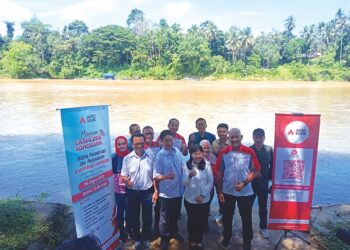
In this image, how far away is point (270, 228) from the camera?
414 centimetres

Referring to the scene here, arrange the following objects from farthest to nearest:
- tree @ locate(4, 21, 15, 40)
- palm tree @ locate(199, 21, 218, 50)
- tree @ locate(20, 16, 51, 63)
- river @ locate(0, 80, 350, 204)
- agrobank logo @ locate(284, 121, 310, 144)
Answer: tree @ locate(4, 21, 15, 40) < palm tree @ locate(199, 21, 218, 50) < tree @ locate(20, 16, 51, 63) < river @ locate(0, 80, 350, 204) < agrobank logo @ locate(284, 121, 310, 144)

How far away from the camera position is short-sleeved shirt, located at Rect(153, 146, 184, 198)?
3.84 metres

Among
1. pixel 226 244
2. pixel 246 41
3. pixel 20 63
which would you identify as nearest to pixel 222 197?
pixel 226 244

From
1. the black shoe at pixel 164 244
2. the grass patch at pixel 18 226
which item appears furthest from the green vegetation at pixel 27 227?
the black shoe at pixel 164 244

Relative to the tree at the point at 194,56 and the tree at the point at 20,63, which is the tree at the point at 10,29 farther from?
the tree at the point at 194,56

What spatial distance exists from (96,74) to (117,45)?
280 inches

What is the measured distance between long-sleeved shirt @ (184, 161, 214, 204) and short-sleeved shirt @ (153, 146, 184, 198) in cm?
11

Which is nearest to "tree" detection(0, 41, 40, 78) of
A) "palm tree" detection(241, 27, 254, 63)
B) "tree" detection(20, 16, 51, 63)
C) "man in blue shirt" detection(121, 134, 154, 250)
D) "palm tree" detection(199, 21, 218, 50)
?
"tree" detection(20, 16, 51, 63)

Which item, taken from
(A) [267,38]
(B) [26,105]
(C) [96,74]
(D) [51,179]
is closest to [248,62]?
(A) [267,38]

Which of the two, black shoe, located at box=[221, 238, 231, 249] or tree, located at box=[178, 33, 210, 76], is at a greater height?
tree, located at box=[178, 33, 210, 76]

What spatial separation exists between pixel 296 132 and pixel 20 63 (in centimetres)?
6131

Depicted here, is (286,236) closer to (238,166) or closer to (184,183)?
(238,166)

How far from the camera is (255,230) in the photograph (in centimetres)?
452

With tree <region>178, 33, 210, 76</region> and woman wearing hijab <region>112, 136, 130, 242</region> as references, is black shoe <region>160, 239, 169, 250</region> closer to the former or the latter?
woman wearing hijab <region>112, 136, 130, 242</region>
